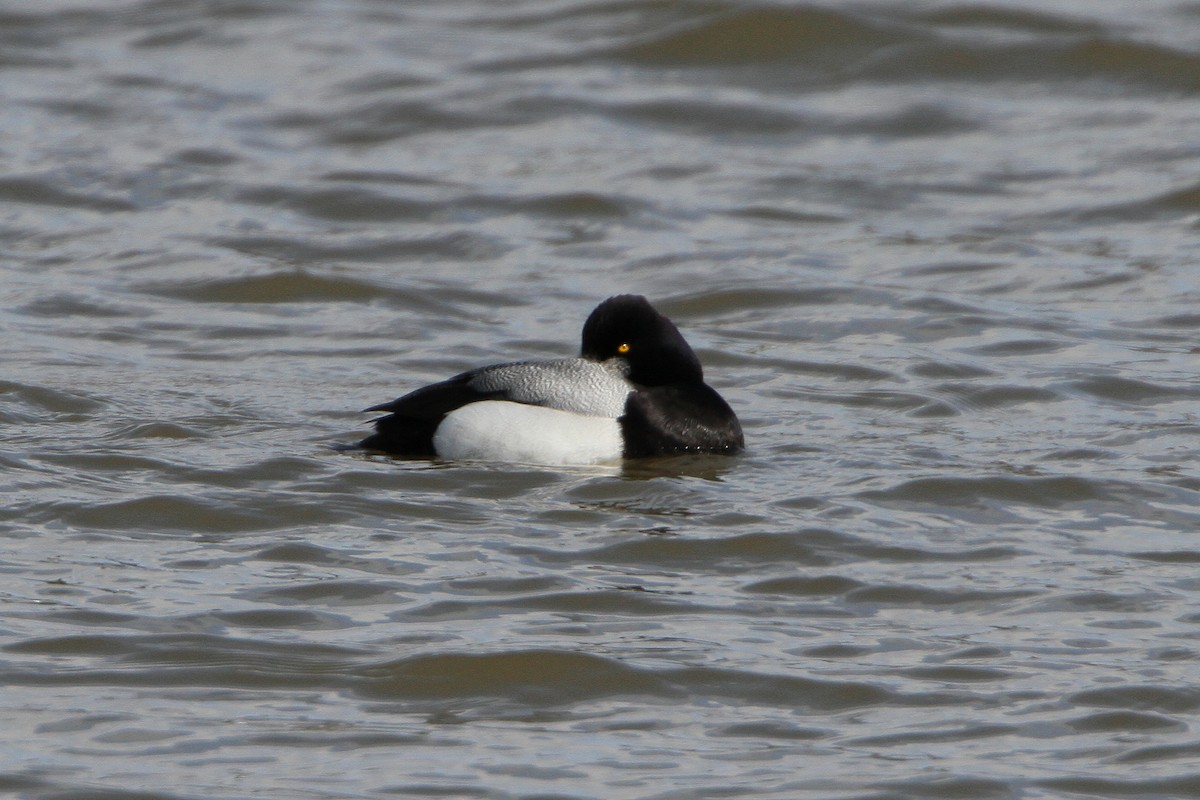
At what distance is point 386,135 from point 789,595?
923 centimetres

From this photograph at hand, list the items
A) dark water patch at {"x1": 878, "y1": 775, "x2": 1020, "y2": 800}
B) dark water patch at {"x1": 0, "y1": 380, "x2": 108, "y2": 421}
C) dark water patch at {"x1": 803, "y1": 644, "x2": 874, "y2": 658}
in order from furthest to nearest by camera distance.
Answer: dark water patch at {"x1": 0, "y1": 380, "x2": 108, "y2": 421}, dark water patch at {"x1": 803, "y1": 644, "x2": 874, "y2": 658}, dark water patch at {"x1": 878, "y1": 775, "x2": 1020, "y2": 800}

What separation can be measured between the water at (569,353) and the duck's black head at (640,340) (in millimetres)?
451

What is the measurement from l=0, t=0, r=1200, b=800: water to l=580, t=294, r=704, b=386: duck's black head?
1.48 ft

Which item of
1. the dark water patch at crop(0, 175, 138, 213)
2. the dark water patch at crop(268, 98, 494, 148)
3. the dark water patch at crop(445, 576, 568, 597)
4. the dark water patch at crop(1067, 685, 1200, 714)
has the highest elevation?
the dark water patch at crop(268, 98, 494, 148)

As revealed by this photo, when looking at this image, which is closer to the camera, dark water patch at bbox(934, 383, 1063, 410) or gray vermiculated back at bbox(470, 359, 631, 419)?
gray vermiculated back at bbox(470, 359, 631, 419)

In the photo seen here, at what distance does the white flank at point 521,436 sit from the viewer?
331 inches

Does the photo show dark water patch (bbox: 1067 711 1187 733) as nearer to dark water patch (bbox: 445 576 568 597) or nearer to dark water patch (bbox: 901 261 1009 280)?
dark water patch (bbox: 445 576 568 597)

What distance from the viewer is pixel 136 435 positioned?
878 cm

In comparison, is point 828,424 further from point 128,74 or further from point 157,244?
point 128,74

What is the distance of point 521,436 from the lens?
8.41 meters

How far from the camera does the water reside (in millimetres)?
5605

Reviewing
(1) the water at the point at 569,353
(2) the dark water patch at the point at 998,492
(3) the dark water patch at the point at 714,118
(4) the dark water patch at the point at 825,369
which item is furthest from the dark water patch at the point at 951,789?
(3) the dark water patch at the point at 714,118

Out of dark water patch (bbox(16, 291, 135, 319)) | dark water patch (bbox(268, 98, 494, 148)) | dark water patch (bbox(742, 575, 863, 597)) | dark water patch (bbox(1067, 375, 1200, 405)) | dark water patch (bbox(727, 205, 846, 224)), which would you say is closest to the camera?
dark water patch (bbox(742, 575, 863, 597))

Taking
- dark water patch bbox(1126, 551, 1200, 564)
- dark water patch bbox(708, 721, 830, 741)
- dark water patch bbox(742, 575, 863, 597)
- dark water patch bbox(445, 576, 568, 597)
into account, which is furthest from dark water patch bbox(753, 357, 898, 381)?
dark water patch bbox(708, 721, 830, 741)
